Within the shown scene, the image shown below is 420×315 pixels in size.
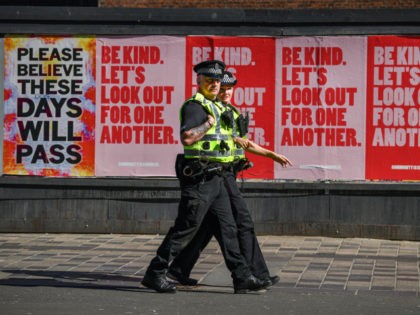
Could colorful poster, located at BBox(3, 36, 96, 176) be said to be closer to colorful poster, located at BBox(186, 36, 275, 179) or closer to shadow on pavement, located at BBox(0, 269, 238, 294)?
colorful poster, located at BBox(186, 36, 275, 179)

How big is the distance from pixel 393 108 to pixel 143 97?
312 centimetres

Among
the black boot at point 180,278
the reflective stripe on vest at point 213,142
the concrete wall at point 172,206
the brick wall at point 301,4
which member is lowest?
the black boot at point 180,278

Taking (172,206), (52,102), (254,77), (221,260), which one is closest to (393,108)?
(254,77)

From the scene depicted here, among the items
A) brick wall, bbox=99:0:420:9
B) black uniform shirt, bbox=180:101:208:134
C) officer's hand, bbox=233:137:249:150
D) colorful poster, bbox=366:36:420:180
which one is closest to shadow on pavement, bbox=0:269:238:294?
officer's hand, bbox=233:137:249:150

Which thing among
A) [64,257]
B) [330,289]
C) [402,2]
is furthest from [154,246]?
[402,2]

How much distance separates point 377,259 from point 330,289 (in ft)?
7.84

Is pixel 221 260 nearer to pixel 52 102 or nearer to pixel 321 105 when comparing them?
pixel 321 105

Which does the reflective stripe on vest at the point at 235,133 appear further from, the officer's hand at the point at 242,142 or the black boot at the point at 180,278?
the black boot at the point at 180,278

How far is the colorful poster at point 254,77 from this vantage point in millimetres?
14367

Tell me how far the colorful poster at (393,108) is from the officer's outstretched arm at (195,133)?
5020 mm

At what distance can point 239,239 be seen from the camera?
32.3 feet

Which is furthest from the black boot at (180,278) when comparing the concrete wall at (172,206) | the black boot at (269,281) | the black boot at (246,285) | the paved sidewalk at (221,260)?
the concrete wall at (172,206)

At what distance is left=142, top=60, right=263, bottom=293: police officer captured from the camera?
9570mm

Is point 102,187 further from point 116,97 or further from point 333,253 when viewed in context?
point 333,253
